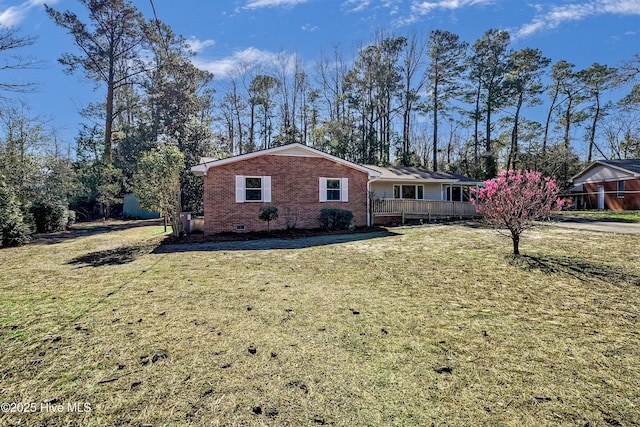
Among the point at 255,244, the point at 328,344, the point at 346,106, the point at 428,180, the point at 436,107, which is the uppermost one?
the point at 346,106

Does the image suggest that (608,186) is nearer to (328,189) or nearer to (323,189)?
(328,189)

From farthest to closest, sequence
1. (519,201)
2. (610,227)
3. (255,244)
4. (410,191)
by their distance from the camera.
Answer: (410,191) → (610,227) → (255,244) → (519,201)

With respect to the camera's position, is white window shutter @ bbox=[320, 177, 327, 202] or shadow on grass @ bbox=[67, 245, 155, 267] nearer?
shadow on grass @ bbox=[67, 245, 155, 267]

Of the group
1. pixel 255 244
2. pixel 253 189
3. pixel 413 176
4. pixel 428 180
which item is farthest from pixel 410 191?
pixel 255 244

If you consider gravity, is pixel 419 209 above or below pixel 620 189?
below

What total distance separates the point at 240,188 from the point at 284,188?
188 centimetres

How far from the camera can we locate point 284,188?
44.6 feet

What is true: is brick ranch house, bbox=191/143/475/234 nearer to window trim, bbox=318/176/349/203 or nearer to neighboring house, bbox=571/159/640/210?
window trim, bbox=318/176/349/203

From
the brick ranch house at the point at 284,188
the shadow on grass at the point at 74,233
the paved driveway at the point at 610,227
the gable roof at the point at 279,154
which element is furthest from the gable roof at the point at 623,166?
the shadow on grass at the point at 74,233

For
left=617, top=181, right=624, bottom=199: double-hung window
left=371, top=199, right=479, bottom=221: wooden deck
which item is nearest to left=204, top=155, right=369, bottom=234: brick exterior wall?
left=371, top=199, right=479, bottom=221: wooden deck

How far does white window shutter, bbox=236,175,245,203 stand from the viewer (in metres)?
12.9

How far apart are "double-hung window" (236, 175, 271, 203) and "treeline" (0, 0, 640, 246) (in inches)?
352

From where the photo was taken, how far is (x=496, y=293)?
5031 millimetres

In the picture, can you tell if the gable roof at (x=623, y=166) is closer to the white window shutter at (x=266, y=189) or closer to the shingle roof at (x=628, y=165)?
the shingle roof at (x=628, y=165)
